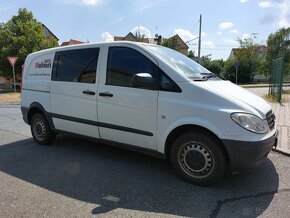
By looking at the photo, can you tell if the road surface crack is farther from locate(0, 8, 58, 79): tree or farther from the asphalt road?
locate(0, 8, 58, 79): tree

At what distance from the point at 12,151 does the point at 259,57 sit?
159 feet

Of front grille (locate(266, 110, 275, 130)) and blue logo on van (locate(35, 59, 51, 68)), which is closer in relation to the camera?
front grille (locate(266, 110, 275, 130))

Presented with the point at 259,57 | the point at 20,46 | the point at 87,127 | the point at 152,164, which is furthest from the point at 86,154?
the point at 259,57

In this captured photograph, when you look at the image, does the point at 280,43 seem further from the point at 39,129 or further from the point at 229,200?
the point at 229,200


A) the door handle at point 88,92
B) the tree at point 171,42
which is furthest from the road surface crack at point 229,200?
the tree at point 171,42

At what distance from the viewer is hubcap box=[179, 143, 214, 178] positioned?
4082mm

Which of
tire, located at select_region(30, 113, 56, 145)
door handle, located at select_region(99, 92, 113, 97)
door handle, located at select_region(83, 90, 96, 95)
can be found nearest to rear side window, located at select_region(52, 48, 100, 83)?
door handle, located at select_region(83, 90, 96, 95)

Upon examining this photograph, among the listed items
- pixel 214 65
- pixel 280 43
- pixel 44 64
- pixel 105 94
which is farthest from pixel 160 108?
pixel 214 65

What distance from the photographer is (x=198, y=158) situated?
Result: 414 centimetres

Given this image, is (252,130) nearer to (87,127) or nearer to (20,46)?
(87,127)

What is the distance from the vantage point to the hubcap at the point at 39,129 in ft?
20.5

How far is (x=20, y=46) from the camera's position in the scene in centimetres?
3111

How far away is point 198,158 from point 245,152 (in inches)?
25.0

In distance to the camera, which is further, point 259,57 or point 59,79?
point 259,57
